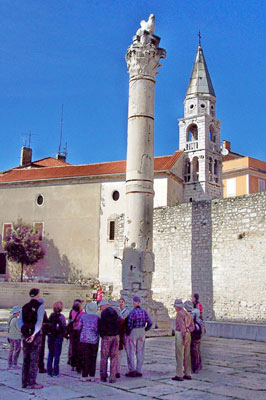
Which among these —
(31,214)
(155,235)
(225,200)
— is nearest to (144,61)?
(225,200)

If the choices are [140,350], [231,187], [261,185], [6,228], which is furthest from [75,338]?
[231,187]

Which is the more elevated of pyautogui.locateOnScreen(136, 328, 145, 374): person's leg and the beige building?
the beige building

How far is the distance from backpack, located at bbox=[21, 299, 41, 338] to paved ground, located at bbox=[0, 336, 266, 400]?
2.66ft

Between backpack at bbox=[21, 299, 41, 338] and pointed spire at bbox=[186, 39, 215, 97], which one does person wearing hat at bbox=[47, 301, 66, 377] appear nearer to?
backpack at bbox=[21, 299, 41, 338]

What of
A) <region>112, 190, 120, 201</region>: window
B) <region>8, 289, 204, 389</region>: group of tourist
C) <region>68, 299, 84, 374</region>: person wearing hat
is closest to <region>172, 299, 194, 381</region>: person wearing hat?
<region>8, 289, 204, 389</region>: group of tourist

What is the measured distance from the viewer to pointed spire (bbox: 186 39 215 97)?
43281 millimetres

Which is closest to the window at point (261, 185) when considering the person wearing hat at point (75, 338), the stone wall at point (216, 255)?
the stone wall at point (216, 255)

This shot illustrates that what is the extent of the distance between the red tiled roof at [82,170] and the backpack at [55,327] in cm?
2593

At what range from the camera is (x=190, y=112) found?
4284 cm

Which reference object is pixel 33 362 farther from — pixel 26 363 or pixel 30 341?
pixel 30 341

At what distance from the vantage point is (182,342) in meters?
7.93

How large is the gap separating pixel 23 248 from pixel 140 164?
21.7 metres

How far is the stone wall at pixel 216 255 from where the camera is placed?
18047mm

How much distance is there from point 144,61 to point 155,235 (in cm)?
→ 914
